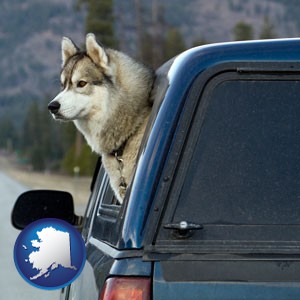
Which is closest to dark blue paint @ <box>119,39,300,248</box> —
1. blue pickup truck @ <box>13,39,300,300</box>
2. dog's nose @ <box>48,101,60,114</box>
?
blue pickup truck @ <box>13,39,300,300</box>

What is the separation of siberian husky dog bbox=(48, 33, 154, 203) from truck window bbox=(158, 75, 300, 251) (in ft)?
4.23

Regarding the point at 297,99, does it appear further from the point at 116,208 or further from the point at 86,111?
the point at 86,111

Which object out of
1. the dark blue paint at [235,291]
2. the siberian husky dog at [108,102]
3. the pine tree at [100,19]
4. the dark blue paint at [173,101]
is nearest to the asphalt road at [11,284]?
the siberian husky dog at [108,102]

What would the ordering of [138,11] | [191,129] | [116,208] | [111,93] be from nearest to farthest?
1. [191,129]
2. [116,208]
3. [111,93]
4. [138,11]

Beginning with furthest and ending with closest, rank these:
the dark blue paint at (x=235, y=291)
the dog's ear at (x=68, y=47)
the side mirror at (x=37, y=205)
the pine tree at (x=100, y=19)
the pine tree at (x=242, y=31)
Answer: the pine tree at (x=242, y=31) → the pine tree at (x=100, y=19) → the dog's ear at (x=68, y=47) → the side mirror at (x=37, y=205) → the dark blue paint at (x=235, y=291)

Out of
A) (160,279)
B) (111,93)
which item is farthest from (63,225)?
(111,93)

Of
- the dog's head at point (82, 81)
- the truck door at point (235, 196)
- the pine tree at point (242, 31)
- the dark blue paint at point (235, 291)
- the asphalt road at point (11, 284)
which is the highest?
the truck door at point (235, 196)

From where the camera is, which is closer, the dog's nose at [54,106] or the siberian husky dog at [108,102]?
the siberian husky dog at [108,102]

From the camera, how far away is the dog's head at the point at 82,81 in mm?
5793

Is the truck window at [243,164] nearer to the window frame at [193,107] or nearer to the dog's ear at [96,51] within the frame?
the window frame at [193,107]

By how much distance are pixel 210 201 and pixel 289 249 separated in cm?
29

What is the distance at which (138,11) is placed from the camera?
248 ft

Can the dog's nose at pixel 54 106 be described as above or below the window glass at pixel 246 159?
below

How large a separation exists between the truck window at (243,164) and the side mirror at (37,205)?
2.06 metres
